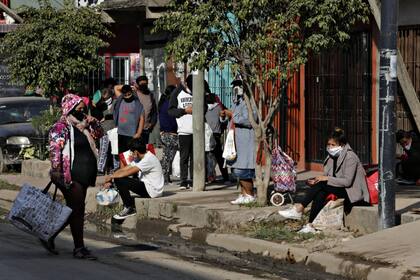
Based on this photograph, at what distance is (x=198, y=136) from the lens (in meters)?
14.8

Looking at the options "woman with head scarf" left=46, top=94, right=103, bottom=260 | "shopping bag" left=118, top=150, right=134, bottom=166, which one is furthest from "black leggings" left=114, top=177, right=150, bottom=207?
"woman with head scarf" left=46, top=94, right=103, bottom=260

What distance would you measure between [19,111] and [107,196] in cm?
859

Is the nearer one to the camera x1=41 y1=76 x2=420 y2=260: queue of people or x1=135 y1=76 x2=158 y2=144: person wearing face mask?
x1=41 y1=76 x2=420 y2=260: queue of people

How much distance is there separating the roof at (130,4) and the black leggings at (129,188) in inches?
321

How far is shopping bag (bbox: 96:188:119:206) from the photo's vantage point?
44.6 feet

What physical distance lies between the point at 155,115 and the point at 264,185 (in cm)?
414

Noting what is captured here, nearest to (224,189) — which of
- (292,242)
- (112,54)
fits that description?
(292,242)

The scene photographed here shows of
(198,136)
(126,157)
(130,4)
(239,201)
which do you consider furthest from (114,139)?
(130,4)

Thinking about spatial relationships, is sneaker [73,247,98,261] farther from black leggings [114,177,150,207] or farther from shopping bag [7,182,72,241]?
black leggings [114,177,150,207]

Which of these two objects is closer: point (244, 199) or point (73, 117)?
point (73, 117)

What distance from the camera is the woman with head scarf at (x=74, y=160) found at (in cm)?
1046

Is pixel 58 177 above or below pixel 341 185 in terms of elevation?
above

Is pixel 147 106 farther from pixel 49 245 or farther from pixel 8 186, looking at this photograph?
pixel 49 245

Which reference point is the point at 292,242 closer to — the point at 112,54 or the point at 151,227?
the point at 151,227
